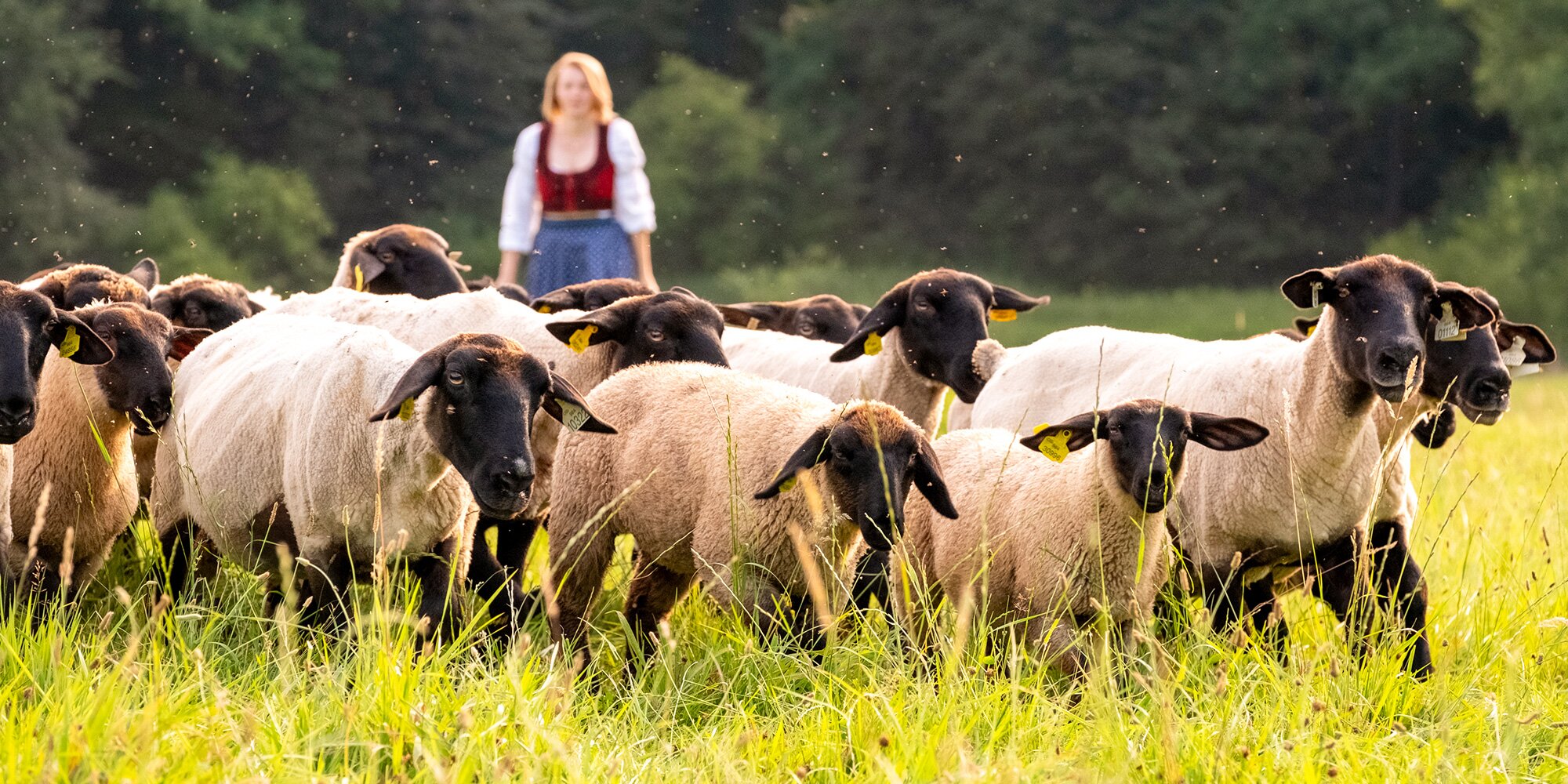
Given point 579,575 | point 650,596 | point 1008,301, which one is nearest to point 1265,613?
point 650,596

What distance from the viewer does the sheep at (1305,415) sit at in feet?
16.6

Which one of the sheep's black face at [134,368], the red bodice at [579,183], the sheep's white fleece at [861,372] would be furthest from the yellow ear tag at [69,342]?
the red bodice at [579,183]

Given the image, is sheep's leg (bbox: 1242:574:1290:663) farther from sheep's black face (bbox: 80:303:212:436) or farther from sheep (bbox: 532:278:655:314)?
sheep's black face (bbox: 80:303:212:436)

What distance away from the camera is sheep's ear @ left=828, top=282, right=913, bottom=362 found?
698 cm

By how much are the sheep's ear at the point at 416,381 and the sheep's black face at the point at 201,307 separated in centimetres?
259

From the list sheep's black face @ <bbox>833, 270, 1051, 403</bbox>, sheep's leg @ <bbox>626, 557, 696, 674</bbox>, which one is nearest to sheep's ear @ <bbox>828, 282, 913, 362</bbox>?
sheep's black face @ <bbox>833, 270, 1051, 403</bbox>

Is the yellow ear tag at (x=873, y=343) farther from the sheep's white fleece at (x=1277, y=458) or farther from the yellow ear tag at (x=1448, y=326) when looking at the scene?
the yellow ear tag at (x=1448, y=326)

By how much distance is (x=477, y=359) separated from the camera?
459 centimetres

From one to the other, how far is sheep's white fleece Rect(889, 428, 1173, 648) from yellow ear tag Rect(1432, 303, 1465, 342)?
1.25 meters

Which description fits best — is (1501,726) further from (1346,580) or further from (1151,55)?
(1151,55)

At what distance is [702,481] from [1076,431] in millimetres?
1174

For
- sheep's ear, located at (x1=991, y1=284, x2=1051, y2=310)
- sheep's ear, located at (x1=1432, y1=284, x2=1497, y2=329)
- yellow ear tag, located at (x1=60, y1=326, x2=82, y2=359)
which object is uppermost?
sheep's ear, located at (x1=1432, y1=284, x2=1497, y2=329)

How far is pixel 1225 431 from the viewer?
492 centimetres

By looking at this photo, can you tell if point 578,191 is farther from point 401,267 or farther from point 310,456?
point 310,456
